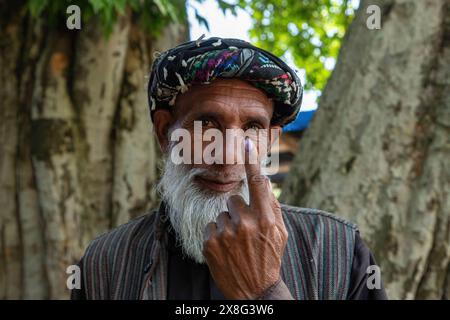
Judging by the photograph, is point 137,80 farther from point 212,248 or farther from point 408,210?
point 212,248

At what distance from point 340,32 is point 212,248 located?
8.67 metres

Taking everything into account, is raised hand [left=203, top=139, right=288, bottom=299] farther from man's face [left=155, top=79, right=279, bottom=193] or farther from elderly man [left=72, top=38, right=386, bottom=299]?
man's face [left=155, top=79, right=279, bottom=193]

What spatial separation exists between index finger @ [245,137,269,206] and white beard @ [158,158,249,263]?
61 cm

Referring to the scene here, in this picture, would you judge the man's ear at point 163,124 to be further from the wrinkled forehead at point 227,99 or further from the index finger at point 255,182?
the index finger at point 255,182

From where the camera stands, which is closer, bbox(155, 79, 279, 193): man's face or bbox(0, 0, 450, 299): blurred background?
bbox(155, 79, 279, 193): man's face

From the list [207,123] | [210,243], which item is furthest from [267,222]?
[207,123]

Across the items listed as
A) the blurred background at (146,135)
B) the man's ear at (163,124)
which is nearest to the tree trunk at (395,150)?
the blurred background at (146,135)

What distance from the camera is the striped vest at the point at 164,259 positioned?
2.29 meters

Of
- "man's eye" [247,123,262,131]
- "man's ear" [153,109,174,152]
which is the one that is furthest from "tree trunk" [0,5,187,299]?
"man's eye" [247,123,262,131]

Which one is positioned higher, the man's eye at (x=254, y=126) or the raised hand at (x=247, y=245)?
the man's eye at (x=254, y=126)

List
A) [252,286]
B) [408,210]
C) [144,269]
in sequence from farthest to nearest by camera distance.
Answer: [408,210], [144,269], [252,286]

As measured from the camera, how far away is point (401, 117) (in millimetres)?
→ 3867

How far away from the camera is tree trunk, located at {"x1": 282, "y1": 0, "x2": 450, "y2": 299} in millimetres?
3748

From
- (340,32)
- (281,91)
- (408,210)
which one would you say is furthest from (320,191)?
(340,32)
